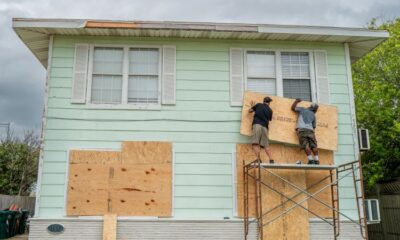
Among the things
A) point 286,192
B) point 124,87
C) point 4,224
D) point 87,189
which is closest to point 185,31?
point 124,87

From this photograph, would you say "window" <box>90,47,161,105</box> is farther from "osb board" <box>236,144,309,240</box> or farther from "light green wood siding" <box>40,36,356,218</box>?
"osb board" <box>236,144,309,240</box>

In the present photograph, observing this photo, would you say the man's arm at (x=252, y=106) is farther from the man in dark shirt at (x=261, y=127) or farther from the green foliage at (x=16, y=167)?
the green foliage at (x=16, y=167)

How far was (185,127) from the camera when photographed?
30.1 ft

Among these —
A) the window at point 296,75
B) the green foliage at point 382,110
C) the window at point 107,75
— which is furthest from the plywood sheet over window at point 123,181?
the green foliage at point 382,110

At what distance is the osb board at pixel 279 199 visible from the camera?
8727 millimetres

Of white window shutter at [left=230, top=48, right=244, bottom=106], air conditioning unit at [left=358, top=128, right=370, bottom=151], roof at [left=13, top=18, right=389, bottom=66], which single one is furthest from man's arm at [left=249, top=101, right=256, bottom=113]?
air conditioning unit at [left=358, top=128, right=370, bottom=151]

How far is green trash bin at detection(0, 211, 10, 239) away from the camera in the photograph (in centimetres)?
1396

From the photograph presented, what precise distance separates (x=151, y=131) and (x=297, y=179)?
3512 millimetres

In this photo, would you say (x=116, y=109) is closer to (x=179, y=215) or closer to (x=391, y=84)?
(x=179, y=215)

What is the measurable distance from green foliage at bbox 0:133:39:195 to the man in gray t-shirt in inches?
670

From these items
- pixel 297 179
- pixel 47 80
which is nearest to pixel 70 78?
pixel 47 80

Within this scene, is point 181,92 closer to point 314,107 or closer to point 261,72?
point 261,72

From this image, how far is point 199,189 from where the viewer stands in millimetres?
8867

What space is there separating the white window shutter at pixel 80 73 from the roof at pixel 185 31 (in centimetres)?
39
